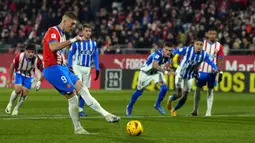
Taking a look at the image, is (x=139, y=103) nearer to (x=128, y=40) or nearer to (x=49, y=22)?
(x=128, y=40)

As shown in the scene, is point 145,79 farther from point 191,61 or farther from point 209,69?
point 209,69

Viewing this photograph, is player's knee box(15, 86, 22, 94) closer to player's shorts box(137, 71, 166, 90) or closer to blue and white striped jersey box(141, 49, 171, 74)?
player's shorts box(137, 71, 166, 90)

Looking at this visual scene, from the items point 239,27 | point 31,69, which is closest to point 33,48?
point 31,69

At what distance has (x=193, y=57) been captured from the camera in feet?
54.6

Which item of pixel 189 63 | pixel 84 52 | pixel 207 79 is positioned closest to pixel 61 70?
pixel 84 52

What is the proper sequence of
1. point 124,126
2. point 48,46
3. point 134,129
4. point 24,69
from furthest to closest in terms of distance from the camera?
1. point 24,69
2. point 124,126
3. point 48,46
4. point 134,129

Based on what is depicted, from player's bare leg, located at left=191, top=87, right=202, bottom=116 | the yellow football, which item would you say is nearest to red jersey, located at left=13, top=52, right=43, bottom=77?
player's bare leg, located at left=191, top=87, right=202, bottom=116

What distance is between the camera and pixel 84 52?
17000 millimetres

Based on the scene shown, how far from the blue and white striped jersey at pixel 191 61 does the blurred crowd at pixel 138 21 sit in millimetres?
12985

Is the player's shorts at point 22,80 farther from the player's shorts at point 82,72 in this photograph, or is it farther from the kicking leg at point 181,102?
the kicking leg at point 181,102

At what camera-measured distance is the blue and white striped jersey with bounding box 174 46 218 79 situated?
16.6 meters

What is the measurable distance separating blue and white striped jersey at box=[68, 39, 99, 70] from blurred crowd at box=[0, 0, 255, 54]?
1307 centimetres

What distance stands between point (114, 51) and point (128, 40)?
0.91 metres

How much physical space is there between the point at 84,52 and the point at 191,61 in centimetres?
276
